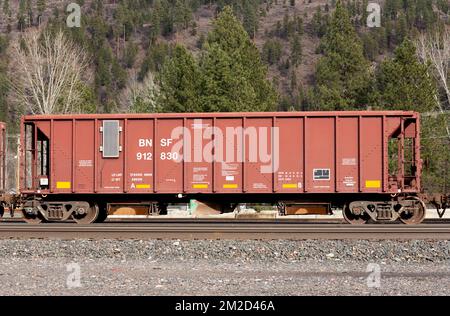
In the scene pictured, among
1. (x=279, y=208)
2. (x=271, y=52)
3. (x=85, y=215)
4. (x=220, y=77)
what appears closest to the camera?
(x=279, y=208)

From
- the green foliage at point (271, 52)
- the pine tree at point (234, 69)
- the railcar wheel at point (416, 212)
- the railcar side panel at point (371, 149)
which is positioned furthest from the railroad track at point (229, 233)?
the green foliage at point (271, 52)

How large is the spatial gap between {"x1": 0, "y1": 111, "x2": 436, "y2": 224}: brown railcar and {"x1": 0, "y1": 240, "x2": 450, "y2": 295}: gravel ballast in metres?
5.52

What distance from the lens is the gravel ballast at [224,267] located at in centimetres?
959

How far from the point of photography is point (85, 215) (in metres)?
21.0

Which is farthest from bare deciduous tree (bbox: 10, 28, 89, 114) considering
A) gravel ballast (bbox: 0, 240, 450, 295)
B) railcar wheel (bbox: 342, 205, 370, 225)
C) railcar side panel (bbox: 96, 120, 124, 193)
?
gravel ballast (bbox: 0, 240, 450, 295)

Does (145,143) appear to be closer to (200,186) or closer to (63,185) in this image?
(200,186)

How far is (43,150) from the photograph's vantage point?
71.8ft

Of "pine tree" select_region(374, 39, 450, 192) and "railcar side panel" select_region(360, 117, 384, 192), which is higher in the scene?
"pine tree" select_region(374, 39, 450, 192)

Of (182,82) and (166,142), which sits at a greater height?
(182,82)

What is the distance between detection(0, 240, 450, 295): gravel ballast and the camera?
959 cm

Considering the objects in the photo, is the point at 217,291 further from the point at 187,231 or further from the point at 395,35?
the point at 395,35

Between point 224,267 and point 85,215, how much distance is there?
9.94 metres

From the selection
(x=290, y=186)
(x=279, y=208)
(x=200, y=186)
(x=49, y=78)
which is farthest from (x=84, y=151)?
(x=49, y=78)

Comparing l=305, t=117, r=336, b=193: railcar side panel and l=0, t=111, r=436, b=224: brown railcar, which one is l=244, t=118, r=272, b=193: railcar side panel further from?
l=305, t=117, r=336, b=193: railcar side panel
